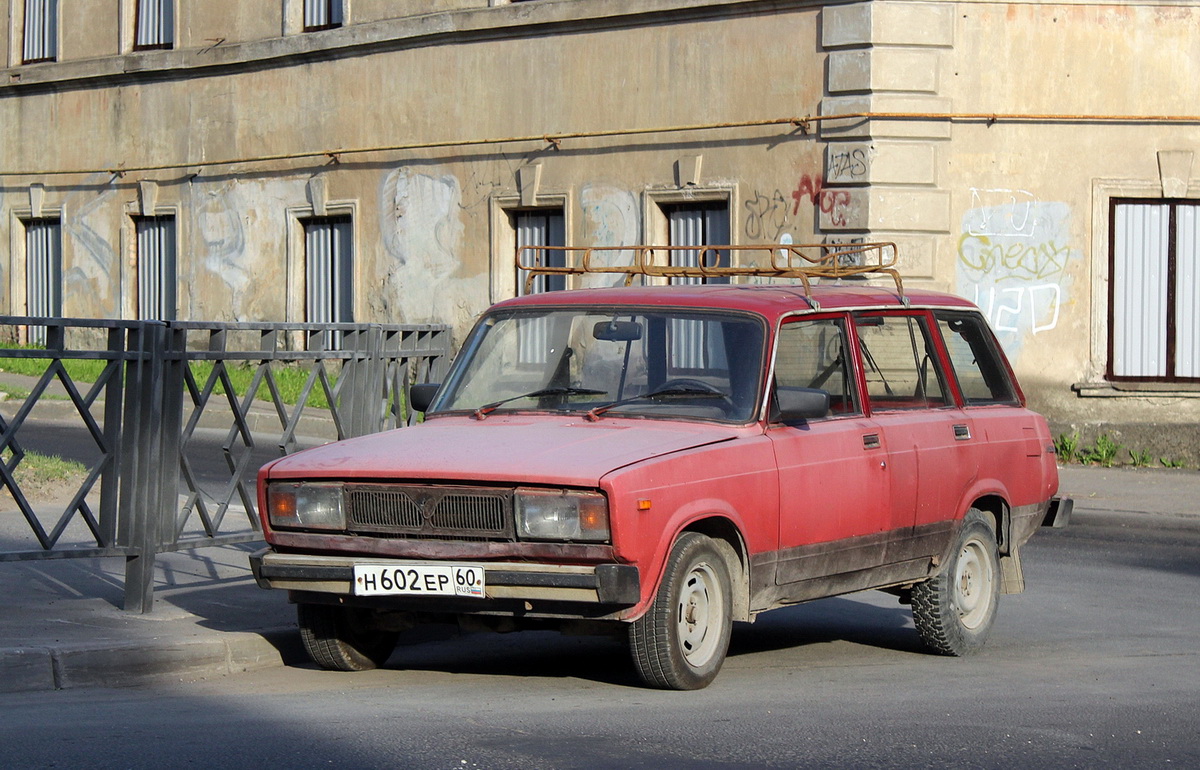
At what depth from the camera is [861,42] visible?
1800 centimetres

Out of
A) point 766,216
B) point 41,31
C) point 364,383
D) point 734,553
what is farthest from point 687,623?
point 41,31

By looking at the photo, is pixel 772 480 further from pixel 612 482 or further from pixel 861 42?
pixel 861 42

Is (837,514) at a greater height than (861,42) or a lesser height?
lesser

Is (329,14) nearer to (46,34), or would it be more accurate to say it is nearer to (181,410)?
(46,34)

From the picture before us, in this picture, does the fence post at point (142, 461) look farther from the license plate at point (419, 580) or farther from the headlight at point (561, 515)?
the headlight at point (561, 515)

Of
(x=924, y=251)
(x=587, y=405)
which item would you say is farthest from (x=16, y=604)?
(x=924, y=251)

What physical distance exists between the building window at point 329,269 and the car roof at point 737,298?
15.8m

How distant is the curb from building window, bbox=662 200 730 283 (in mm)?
12289

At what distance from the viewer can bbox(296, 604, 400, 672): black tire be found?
7266 millimetres

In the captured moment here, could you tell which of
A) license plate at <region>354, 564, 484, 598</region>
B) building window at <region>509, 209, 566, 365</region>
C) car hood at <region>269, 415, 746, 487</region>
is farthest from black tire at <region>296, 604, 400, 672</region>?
building window at <region>509, 209, 566, 365</region>

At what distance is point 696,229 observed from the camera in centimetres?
2008

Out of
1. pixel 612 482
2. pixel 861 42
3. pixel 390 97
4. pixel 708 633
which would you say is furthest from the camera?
pixel 390 97

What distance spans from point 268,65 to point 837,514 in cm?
1810

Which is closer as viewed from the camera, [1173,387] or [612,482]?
[612,482]
